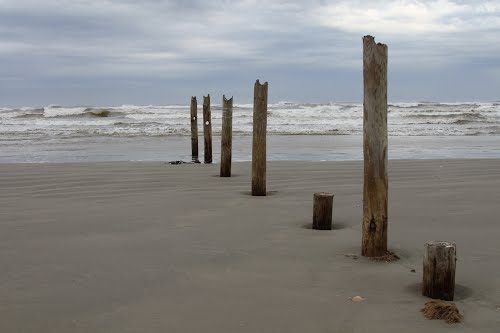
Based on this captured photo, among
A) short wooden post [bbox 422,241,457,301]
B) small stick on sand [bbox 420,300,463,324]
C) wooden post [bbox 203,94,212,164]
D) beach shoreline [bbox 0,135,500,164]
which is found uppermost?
wooden post [bbox 203,94,212,164]

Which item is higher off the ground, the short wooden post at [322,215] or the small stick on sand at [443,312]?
the short wooden post at [322,215]

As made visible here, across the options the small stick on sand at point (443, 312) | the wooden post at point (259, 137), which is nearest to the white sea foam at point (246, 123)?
the wooden post at point (259, 137)

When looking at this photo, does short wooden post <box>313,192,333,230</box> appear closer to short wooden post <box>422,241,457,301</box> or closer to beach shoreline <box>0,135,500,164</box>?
short wooden post <box>422,241,457,301</box>

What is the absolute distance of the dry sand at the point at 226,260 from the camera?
3467mm

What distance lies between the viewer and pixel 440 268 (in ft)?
12.1

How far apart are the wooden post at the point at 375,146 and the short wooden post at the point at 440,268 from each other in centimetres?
89

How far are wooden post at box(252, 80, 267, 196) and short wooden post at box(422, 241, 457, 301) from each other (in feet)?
14.6

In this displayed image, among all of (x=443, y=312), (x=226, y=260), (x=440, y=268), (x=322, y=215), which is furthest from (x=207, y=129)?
(x=443, y=312)

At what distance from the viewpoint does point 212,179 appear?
397 inches

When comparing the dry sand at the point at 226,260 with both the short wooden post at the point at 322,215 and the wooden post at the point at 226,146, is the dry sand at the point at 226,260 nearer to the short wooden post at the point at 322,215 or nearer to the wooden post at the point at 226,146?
the short wooden post at the point at 322,215

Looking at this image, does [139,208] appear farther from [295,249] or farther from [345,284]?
[345,284]

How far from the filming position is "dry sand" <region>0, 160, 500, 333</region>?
3467mm

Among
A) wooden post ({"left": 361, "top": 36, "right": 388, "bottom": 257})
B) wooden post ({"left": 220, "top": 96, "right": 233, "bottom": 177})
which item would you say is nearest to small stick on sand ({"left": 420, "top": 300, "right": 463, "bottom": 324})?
wooden post ({"left": 361, "top": 36, "right": 388, "bottom": 257})

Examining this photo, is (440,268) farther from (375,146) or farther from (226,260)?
(226,260)
